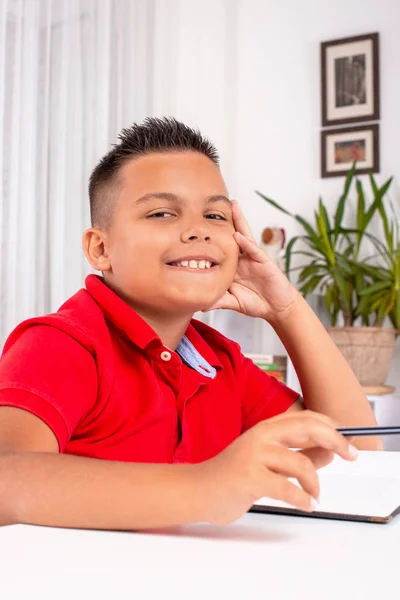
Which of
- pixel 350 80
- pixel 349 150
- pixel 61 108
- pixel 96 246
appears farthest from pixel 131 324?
pixel 350 80

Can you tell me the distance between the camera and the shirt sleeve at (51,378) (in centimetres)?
76

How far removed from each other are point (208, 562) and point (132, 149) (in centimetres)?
76

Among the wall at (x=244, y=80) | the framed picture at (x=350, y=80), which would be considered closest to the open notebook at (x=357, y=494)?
the wall at (x=244, y=80)

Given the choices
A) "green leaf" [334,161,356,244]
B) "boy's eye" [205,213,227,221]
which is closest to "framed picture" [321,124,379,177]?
"green leaf" [334,161,356,244]

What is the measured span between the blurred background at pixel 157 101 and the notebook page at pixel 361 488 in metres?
2.03

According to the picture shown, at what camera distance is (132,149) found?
1.14 m

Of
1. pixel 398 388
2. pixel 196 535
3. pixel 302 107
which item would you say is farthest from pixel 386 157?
pixel 196 535

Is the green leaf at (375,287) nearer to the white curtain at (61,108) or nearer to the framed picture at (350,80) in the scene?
the framed picture at (350,80)

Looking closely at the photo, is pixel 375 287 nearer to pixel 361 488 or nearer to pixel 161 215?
pixel 161 215

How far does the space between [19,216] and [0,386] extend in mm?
2232

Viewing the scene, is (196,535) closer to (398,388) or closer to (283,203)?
(398,388)

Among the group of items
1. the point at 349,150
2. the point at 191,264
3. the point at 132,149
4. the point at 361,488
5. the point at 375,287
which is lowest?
the point at 361,488

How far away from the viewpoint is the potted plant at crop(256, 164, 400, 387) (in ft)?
10.9

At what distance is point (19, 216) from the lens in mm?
2914
